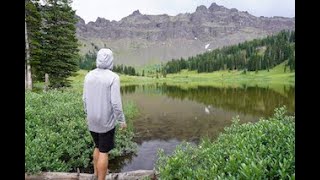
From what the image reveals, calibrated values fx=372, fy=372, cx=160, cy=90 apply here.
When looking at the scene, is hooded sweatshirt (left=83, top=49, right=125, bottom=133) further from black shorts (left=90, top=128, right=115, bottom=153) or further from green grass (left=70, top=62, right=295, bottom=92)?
green grass (left=70, top=62, right=295, bottom=92)

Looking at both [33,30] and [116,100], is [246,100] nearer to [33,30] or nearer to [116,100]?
[33,30]

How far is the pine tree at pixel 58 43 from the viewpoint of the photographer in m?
42.8

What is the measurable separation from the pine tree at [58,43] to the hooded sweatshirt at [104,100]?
116ft

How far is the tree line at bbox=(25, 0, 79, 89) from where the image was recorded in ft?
137

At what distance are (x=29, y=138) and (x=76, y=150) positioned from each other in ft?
7.09

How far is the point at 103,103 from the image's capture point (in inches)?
336

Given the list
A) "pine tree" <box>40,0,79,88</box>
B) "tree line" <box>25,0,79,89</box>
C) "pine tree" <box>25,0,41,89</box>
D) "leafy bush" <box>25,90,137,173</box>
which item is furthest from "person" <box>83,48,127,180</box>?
"pine tree" <box>40,0,79,88</box>

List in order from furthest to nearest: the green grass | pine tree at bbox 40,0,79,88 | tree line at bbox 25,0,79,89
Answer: the green grass
pine tree at bbox 40,0,79,88
tree line at bbox 25,0,79,89

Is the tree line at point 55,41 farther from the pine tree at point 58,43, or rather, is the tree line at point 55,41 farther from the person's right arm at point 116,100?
the person's right arm at point 116,100

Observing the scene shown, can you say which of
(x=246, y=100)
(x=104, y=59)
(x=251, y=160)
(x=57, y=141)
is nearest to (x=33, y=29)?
(x=57, y=141)
